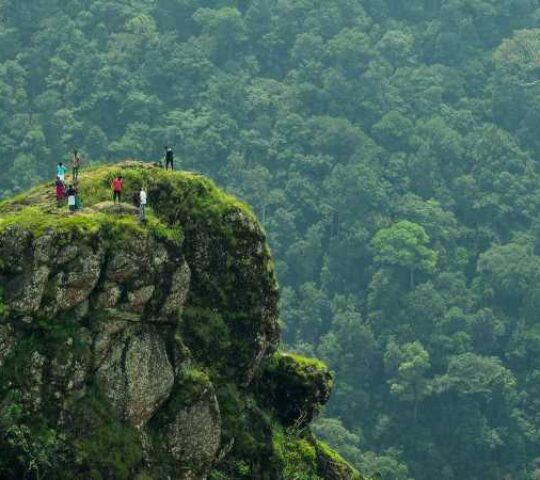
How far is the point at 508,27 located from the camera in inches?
6063

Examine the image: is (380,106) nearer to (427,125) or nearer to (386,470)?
(427,125)

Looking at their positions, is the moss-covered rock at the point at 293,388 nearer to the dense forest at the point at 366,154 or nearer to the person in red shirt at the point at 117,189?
the person in red shirt at the point at 117,189

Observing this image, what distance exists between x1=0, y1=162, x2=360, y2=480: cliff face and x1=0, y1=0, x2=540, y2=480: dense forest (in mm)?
69964

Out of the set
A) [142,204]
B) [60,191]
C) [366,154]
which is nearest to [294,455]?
[142,204]

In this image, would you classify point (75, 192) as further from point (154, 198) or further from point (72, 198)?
point (154, 198)

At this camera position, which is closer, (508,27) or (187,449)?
(187,449)

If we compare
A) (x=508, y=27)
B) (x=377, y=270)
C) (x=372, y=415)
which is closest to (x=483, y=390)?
(x=372, y=415)

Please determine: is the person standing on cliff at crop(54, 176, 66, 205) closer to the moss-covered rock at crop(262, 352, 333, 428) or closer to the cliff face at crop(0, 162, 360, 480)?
the cliff face at crop(0, 162, 360, 480)

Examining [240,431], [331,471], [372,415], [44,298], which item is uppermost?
[44,298]

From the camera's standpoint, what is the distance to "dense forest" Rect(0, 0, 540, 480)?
114 metres

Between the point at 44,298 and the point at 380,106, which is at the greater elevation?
the point at 44,298

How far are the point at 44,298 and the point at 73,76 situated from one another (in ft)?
363

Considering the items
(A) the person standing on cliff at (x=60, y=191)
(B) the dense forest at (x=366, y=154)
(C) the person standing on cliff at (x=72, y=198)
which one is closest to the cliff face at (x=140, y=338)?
(C) the person standing on cliff at (x=72, y=198)

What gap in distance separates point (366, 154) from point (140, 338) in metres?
106
